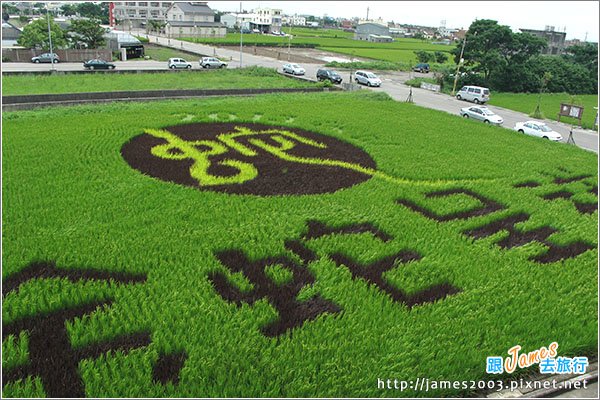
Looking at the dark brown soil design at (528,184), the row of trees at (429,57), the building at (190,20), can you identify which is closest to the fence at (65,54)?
the building at (190,20)

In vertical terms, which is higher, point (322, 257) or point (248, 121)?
point (248, 121)

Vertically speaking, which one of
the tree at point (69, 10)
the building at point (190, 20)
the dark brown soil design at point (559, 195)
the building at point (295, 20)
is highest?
the building at point (295, 20)

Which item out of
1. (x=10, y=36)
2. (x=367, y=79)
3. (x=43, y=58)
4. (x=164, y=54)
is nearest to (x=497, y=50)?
(x=367, y=79)

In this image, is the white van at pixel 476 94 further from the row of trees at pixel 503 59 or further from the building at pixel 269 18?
the building at pixel 269 18

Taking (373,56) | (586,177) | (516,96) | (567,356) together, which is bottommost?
(567,356)

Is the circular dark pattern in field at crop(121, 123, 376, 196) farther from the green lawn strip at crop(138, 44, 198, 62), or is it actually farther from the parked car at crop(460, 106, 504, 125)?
the green lawn strip at crop(138, 44, 198, 62)

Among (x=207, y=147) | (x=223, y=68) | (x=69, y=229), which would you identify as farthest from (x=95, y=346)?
(x=223, y=68)

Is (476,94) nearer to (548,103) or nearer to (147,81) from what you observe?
(548,103)

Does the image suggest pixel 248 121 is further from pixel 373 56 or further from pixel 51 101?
pixel 373 56
